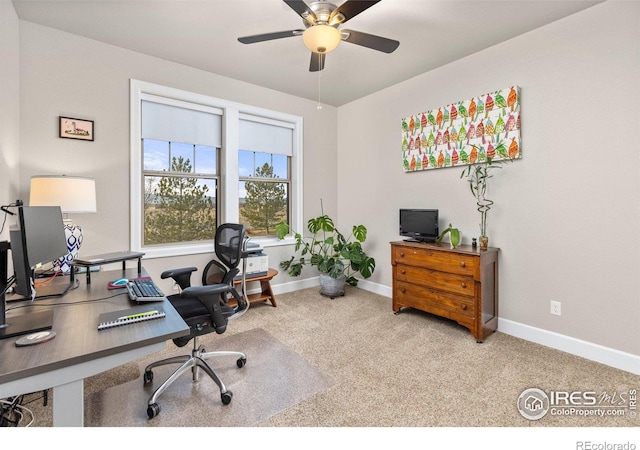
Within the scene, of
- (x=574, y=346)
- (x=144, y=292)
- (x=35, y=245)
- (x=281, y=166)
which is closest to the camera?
(x=35, y=245)

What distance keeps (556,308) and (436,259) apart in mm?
1028

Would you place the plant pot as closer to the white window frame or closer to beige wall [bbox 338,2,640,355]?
the white window frame

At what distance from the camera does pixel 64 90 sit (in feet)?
8.62

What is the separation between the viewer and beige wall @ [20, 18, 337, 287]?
250 centimetres

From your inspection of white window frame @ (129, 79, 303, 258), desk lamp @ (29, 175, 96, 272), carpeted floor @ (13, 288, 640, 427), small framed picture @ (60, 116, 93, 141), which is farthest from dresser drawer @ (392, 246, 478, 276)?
small framed picture @ (60, 116, 93, 141)

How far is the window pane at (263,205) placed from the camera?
3.93 m

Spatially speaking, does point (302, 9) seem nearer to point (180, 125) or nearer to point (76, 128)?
point (180, 125)

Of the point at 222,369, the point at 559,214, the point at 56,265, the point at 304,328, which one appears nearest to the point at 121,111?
the point at 56,265

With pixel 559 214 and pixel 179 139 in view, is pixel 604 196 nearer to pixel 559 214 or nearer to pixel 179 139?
pixel 559 214

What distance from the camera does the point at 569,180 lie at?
96.6 inches

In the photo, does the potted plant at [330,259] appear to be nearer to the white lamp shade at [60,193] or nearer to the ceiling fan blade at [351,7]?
the white lamp shade at [60,193]

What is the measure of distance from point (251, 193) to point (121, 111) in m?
1.63

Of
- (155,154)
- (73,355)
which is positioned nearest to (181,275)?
(73,355)
